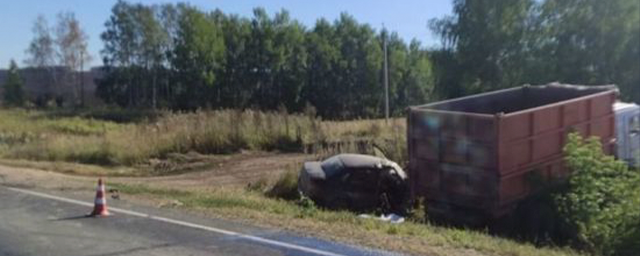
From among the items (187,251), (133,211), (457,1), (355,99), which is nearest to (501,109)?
(133,211)

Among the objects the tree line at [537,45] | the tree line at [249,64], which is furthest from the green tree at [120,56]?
the tree line at [537,45]

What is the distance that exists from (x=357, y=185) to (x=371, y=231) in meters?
5.29

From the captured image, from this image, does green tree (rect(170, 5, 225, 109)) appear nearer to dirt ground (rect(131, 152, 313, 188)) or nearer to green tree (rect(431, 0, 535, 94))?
green tree (rect(431, 0, 535, 94))

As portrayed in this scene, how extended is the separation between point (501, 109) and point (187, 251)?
11580 mm

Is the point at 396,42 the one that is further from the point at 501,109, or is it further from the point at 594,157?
the point at 594,157

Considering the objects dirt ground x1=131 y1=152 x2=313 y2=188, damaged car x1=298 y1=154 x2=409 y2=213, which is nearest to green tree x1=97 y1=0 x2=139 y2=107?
dirt ground x1=131 y1=152 x2=313 y2=188

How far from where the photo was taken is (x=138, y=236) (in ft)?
30.2

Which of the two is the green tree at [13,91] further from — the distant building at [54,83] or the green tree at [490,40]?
the green tree at [490,40]

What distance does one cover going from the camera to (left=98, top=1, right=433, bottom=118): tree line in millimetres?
86812

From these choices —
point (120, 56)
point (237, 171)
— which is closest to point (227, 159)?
point (237, 171)

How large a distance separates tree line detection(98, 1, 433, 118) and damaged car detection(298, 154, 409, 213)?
228ft

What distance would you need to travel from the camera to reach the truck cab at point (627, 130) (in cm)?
1659

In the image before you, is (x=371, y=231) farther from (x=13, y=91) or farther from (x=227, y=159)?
(x=13, y=91)

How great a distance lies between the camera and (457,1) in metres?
46.2
